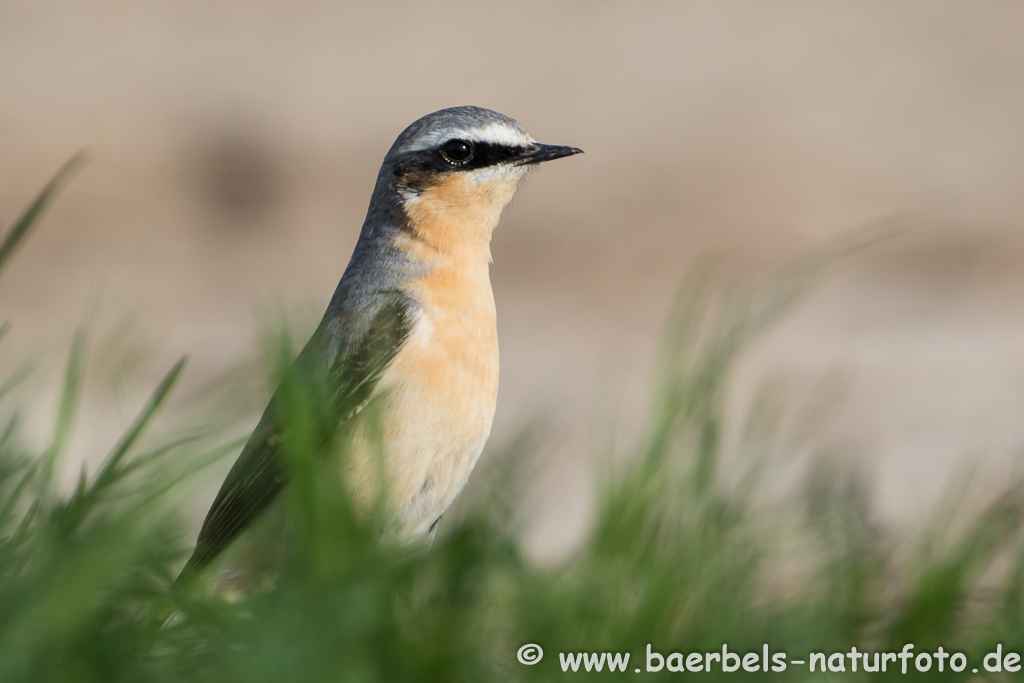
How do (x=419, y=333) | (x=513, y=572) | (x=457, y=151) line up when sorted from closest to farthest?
1. (x=513, y=572)
2. (x=419, y=333)
3. (x=457, y=151)

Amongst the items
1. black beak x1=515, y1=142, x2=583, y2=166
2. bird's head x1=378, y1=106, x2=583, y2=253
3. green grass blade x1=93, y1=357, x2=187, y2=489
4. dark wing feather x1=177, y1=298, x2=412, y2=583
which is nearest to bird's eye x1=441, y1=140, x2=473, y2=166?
bird's head x1=378, y1=106, x2=583, y2=253

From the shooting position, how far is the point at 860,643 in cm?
237

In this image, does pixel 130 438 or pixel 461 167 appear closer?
pixel 130 438

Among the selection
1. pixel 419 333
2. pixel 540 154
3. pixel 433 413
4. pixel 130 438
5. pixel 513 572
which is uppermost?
pixel 540 154

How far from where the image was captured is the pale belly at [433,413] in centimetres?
358

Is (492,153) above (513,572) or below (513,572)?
above

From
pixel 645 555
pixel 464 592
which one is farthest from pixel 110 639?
pixel 645 555

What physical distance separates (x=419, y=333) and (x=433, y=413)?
1.02 ft

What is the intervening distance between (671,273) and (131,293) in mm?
5167

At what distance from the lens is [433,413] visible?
142 inches

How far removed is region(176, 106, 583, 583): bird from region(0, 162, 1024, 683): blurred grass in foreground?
816 millimetres

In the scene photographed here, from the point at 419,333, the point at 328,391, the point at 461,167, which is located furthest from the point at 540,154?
the point at 328,391

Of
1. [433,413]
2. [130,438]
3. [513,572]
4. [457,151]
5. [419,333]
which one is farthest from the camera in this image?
[457,151]

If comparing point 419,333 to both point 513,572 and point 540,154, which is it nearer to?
point 540,154
